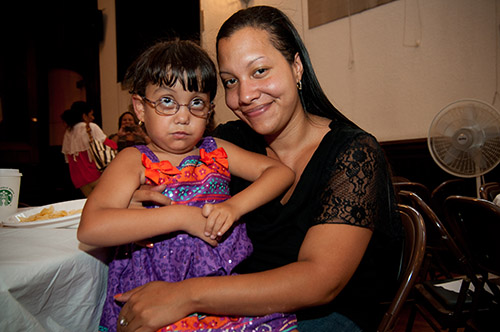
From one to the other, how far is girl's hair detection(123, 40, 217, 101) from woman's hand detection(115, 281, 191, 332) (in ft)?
2.24

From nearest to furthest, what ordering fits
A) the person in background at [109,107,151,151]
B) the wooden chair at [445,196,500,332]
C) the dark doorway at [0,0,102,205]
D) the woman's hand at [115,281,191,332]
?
the woman's hand at [115,281,191,332] → the wooden chair at [445,196,500,332] → the person in background at [109,107,151,151] → the dark doorway at [0,0,102,205]

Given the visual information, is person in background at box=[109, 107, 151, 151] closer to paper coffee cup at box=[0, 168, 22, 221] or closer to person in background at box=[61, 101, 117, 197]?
person in background at box=[61, 101, 117, 197]

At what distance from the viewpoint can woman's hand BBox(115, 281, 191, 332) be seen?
2.89 feet

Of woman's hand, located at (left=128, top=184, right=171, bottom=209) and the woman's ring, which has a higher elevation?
woman's hand, located at (left=128, top=184, right=171, bottom=209)

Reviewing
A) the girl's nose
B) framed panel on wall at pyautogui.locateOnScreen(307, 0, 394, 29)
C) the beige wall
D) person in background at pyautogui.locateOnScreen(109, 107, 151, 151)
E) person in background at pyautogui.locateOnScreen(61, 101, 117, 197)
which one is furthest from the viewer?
person in background at pyautogui.locateOnScreen(61, 101, 117, 197)

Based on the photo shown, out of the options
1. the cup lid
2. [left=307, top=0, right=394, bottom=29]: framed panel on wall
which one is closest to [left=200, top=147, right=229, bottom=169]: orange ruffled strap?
the cup lid

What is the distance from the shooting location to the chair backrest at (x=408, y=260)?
114 centimetres

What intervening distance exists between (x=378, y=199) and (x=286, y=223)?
0.36m

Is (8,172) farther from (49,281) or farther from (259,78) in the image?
(259,78)

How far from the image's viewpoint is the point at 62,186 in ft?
26.8

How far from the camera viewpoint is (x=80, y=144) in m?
5.38

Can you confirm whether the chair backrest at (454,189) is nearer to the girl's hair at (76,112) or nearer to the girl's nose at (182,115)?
the girl's nose at (182,115)

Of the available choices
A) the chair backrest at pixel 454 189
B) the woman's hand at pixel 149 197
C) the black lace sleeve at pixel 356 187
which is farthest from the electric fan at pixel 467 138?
the woman's hand at pixel 149 197

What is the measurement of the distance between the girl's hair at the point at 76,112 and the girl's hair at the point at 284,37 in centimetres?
487
